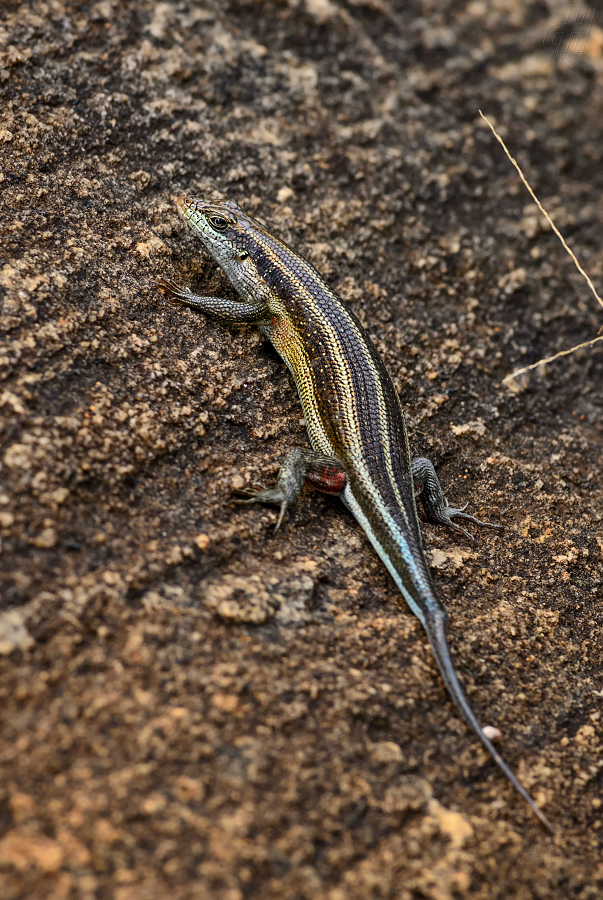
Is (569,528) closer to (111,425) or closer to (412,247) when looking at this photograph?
(412,247)

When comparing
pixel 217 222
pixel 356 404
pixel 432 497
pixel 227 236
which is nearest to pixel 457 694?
pixel 432 497

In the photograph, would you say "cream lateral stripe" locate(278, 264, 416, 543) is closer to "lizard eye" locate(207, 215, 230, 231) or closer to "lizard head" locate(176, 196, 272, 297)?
"lizard head" locate(176, 196, 272, 297)

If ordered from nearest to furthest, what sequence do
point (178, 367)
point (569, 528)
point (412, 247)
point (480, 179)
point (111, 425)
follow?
point (111, 425), point (178, 367), point (569, 528), point (412, 247), point (480, 179)

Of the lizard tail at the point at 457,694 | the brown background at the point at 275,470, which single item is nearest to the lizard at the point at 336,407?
the lizard tail at the point at 457,694

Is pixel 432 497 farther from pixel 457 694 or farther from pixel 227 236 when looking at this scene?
pixel 227 236

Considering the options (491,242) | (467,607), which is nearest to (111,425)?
(467,607)
